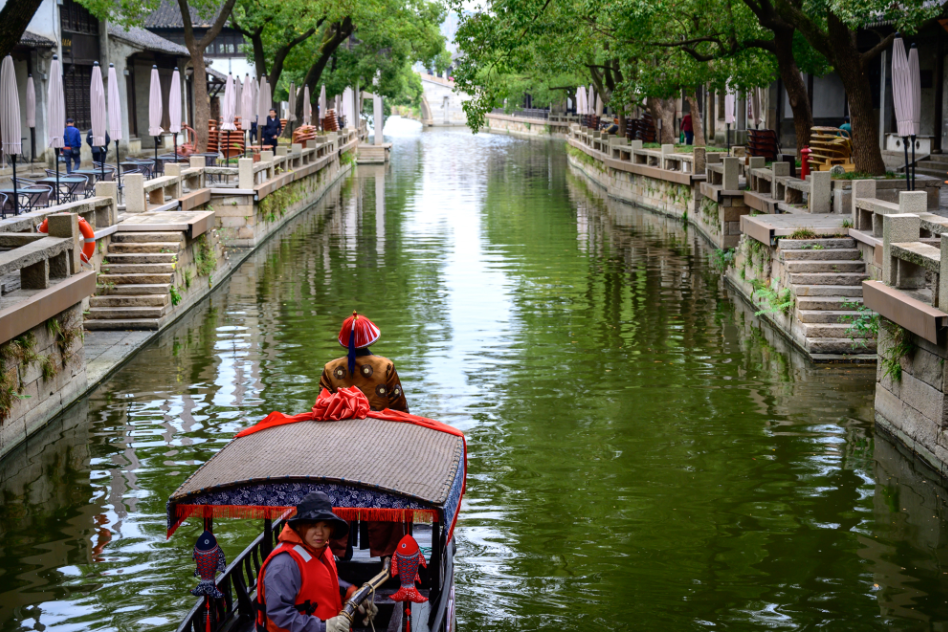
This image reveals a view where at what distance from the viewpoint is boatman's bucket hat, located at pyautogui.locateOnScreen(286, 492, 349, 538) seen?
5.60 m

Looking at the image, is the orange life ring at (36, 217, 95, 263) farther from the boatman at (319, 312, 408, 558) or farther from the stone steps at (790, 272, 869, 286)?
the stone steps at (790, 272, 869, 286)

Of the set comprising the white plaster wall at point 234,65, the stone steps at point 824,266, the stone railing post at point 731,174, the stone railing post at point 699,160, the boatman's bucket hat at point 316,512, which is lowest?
the boatman's bucket hat at point 316,512

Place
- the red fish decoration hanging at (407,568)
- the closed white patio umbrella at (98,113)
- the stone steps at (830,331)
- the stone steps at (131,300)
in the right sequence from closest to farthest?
the red fish decoration hanging at (407,568)
the stone steps at (830,331)
the stone steps at (131,300)
the closed white patio umbrella at (98,113)

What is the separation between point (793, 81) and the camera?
23.0 meters

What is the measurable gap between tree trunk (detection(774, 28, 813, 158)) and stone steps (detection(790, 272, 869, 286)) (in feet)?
24.2

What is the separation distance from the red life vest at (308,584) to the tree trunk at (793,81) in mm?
18507

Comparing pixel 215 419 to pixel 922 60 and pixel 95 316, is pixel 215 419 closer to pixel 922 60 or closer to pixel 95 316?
pixel 95 316

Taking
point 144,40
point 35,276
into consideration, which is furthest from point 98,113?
point 144,40

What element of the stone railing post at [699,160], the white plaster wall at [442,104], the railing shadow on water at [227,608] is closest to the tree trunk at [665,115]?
the stone railing post at [699,160]

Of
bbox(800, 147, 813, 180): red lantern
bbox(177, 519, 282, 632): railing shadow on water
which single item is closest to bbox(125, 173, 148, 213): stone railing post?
bbox(800, 147, 813, 180): red lantern

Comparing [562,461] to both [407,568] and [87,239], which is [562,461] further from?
[87,239]

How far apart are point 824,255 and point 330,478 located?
40.4ft

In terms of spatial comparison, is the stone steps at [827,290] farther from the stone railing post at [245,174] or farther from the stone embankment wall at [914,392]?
the stone railing post at [245,174]

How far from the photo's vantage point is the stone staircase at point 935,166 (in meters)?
25.1
